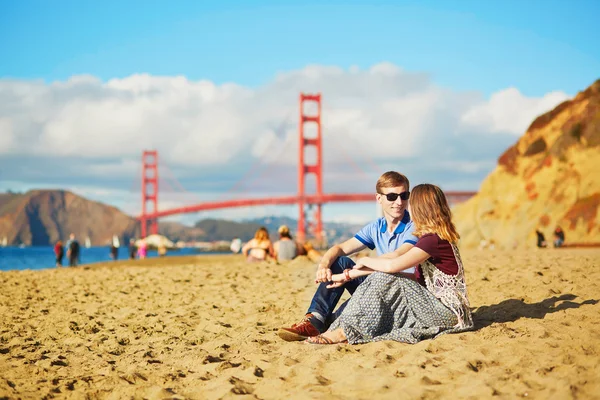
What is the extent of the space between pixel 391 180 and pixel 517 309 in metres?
1.69

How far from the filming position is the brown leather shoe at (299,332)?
4.21 metres

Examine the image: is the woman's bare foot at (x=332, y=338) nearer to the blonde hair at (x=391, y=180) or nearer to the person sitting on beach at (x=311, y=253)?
the blonde hair at (x=391, y=180)

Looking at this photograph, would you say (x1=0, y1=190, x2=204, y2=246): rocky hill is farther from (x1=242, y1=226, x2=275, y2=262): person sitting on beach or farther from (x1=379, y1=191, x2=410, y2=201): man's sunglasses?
(x1=379, y1=191, x2=410, y2=201): man's sunglasses

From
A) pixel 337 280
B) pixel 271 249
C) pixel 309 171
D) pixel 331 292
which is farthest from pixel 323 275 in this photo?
pixel 309 171

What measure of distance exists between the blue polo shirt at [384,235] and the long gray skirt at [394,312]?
32 cm

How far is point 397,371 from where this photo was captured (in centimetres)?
337

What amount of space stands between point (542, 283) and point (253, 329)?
2.80 meters

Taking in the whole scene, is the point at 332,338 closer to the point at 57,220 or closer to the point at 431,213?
the point at 431,213

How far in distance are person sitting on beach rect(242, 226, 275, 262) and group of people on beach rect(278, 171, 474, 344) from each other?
5.97 meters

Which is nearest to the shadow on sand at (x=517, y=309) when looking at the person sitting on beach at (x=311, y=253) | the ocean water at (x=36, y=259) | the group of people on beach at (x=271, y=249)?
the person sitting on beach at (x=311, y=253)

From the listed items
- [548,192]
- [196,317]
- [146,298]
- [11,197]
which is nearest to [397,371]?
[196,317]

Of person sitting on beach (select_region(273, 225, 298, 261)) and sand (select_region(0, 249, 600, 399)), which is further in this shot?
person sitting on beach (select_region(273, 225, 298, 261))

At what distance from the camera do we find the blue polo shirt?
4.17 meters

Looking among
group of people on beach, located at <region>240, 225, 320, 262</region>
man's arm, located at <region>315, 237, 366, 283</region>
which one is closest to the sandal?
man's arm, located at <region>315, 237, 366, 283</region>
